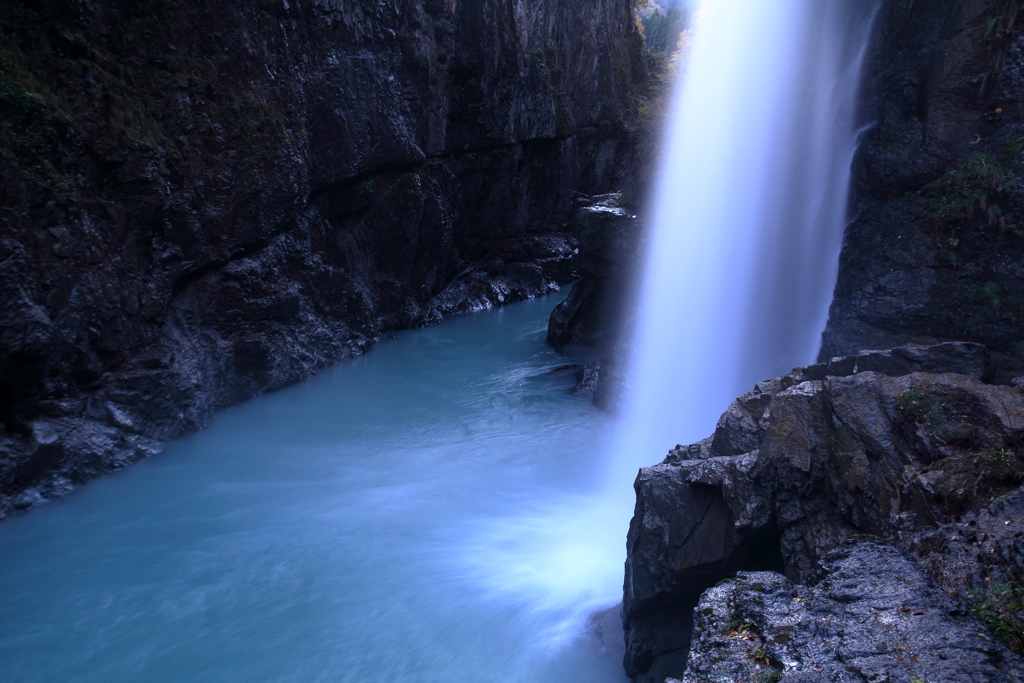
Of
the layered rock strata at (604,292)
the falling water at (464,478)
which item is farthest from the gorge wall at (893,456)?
the layered rock strata at (604,292)

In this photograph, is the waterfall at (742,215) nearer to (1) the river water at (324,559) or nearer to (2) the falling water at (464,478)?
(2) the falling water at (464,478)

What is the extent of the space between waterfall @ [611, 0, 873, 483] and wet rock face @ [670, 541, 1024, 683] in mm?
6040

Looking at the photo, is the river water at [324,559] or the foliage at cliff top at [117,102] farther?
the foliage at cliff top at [117,102]

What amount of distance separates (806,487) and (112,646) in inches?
250

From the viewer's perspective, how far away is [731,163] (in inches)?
515

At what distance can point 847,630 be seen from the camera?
2812mm

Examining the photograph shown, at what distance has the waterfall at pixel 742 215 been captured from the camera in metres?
10.5

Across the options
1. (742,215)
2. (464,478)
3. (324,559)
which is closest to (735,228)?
(742,215)

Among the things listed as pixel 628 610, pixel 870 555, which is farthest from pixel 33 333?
pixel 870 555

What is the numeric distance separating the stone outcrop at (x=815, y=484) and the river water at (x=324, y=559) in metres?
1.16

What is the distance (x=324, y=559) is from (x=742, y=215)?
10.1 m

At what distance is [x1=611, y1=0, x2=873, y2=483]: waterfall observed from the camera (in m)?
10.5

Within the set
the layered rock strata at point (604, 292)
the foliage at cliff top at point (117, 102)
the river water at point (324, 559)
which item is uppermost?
the foliage at cliff top at point (117, 102)

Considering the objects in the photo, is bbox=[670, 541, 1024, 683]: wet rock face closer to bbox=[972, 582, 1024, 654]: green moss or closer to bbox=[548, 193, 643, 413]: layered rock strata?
bbox=[972, 582, 1024, 654]: green moss
